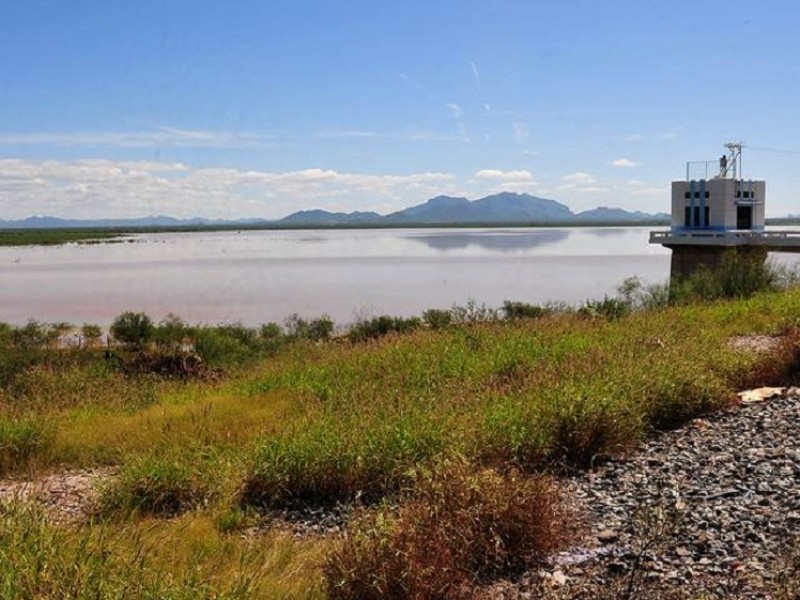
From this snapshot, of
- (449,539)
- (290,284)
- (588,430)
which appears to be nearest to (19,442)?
(449,539)

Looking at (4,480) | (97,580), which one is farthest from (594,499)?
(4,480)

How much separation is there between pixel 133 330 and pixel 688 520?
29.9m

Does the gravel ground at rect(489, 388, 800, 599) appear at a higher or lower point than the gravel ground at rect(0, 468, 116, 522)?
higher

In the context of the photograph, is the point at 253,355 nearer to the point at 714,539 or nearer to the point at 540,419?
the point at 540,419

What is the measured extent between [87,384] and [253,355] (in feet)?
41.2

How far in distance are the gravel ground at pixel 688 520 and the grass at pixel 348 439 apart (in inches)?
14.7

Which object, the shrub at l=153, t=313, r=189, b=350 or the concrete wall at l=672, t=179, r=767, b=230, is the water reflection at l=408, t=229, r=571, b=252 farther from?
the shrub at l=153, t=313, r=189, b=350

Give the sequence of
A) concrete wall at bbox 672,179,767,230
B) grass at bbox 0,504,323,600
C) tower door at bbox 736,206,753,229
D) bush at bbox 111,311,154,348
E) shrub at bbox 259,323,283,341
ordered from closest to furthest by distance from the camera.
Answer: grass at bbox 0,504,323,600, shrub at bbox 259,323,283,341, bush at bbox 111,311,154,348, concrete wall at bbox 672,179,767,230, tower door at bbox 736,206,753,229

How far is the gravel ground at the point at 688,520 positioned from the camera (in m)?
4.14

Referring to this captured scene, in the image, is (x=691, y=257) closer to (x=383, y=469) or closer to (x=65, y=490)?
(x=383, y=469)

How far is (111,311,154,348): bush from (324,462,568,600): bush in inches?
1107

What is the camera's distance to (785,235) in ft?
131

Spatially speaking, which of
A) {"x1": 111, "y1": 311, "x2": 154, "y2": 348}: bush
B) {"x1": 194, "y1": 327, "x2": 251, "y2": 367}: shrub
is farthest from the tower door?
{"x1": 111, "y1": 311, "x2": 154, "y2": 348}: bush

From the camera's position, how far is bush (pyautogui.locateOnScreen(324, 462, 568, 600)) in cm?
403
